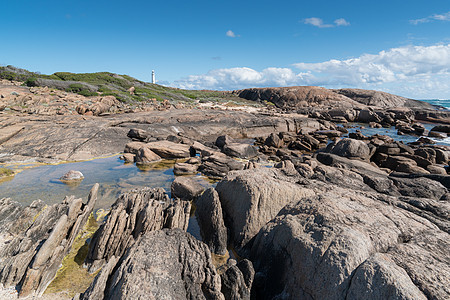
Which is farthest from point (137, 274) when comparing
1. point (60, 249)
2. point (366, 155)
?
point (366, 155)

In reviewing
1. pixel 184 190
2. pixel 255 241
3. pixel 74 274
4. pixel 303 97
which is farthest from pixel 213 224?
pixel 303 97

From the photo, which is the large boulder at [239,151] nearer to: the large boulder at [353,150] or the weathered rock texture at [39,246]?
the large boulder at [353,150]

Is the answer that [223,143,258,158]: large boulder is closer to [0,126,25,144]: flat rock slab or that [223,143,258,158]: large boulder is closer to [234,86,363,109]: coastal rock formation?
[0,126,25,144]: flat rock slab

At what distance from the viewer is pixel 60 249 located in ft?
18.5

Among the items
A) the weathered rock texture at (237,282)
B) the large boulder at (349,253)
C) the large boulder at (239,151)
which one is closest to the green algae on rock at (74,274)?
the weathered rock texture at (237,282)

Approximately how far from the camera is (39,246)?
5.62m

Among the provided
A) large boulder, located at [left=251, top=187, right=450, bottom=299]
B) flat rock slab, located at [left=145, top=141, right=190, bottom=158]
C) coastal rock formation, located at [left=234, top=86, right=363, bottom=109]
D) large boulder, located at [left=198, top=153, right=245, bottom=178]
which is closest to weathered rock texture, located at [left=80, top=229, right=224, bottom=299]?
large boulder, located at [left=251, top=187, right=450, bottom=299]

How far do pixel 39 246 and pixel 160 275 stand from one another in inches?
144

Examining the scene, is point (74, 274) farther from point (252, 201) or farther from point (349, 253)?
point (349, 253)

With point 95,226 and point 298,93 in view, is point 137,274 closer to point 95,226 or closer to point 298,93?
point 95,226

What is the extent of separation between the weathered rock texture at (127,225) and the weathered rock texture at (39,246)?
0.75 metres

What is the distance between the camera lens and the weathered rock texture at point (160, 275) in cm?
377

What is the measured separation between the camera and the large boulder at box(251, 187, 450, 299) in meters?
3.44

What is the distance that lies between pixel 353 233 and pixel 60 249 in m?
6.46
